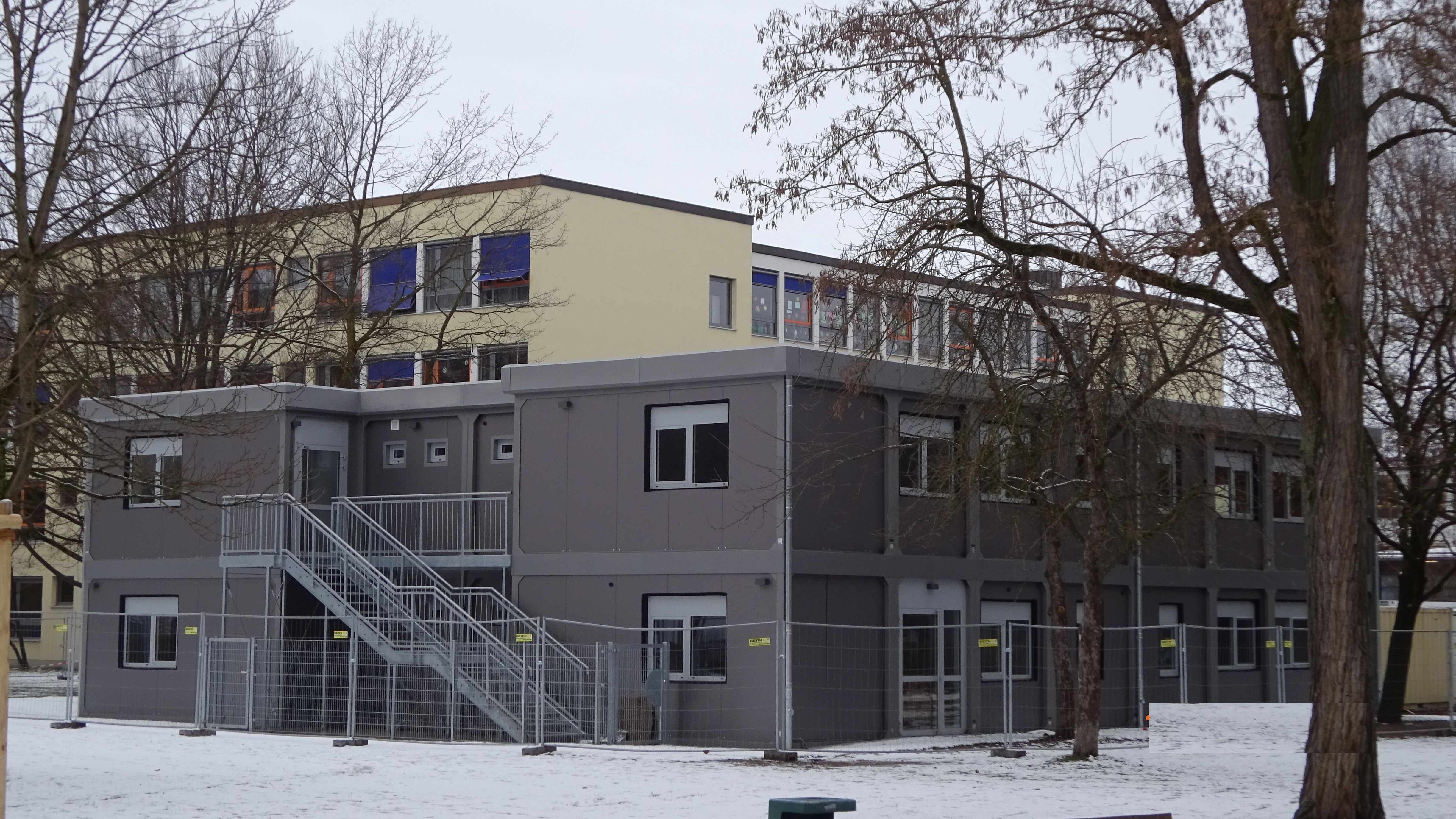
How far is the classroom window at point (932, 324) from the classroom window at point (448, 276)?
22759 millimetres

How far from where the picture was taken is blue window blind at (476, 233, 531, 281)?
156 feet

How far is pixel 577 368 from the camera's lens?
27.2 metres

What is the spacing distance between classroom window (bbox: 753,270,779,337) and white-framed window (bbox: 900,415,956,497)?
3050cm

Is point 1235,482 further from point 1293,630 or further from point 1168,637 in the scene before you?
point 1168,637

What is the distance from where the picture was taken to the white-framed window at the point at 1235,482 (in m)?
33.2

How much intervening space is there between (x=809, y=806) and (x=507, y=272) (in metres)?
39.9

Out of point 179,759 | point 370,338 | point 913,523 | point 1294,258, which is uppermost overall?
point 370,338

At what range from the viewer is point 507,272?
49.0 m

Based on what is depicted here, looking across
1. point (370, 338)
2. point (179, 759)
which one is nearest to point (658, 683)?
point (179, 759)

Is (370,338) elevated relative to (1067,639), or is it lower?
elevated

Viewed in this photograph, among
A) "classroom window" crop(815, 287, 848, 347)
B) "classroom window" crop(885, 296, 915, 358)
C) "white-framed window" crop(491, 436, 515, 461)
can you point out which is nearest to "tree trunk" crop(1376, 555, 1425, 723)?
"classroom window" crop(815, 287, 848, 347)

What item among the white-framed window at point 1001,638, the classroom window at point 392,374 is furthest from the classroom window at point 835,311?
the classroom window at point 392,374

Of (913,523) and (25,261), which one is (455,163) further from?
(25,261)

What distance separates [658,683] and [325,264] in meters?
21.7
